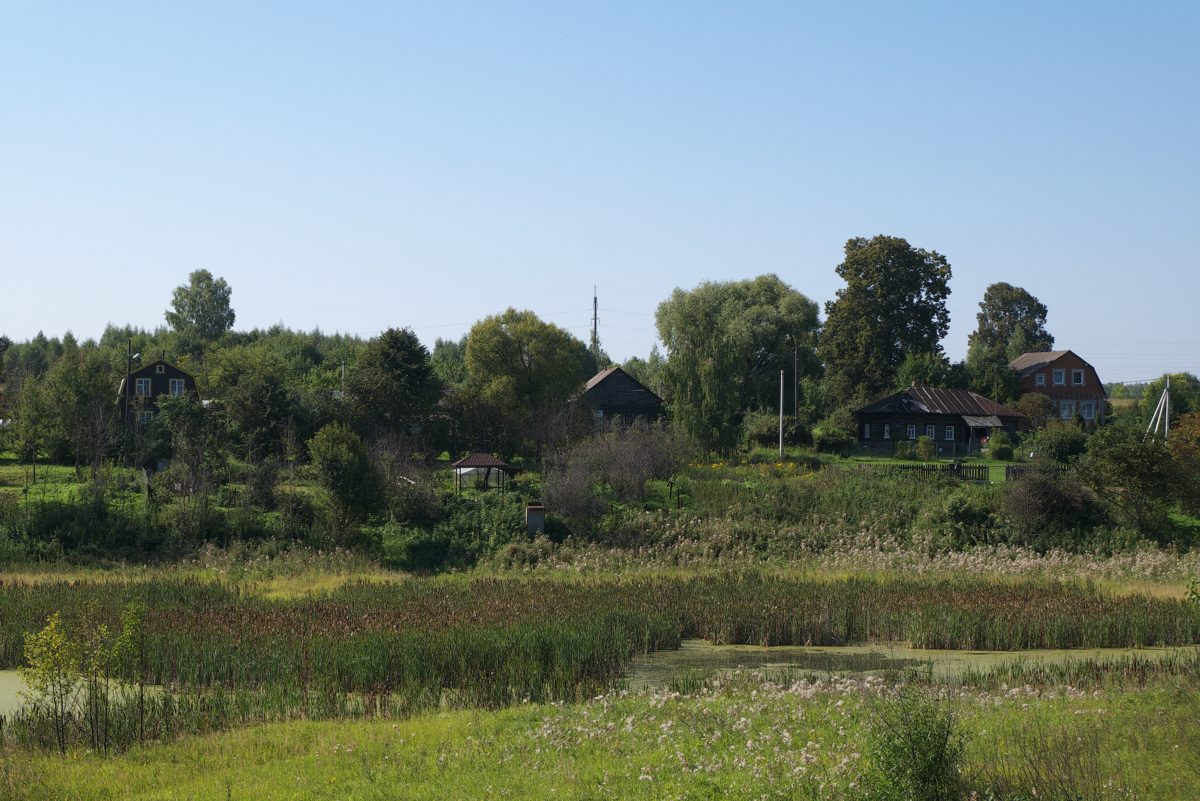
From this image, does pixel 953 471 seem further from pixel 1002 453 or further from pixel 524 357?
pixel 524 357

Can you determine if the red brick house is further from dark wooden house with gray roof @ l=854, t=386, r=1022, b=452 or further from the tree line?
dark wooden house with gray roof @ l=854, t=386, r=1022, b=452

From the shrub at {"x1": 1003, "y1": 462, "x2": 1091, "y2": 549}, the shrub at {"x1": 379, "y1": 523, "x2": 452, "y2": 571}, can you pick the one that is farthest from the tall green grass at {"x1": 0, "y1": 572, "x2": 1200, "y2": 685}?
the shrub at {"x1": 1003, "y1": 462, "x2": 1091, "y2": 549}

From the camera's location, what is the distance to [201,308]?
353ft

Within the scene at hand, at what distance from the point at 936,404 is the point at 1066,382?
22332 mm

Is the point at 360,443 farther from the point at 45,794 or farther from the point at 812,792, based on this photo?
the point at 812,792

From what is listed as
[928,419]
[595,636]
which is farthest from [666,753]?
[928,419]

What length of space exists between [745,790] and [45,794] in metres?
7.22

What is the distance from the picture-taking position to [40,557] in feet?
96.8

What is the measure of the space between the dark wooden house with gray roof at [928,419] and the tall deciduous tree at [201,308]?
264 ft

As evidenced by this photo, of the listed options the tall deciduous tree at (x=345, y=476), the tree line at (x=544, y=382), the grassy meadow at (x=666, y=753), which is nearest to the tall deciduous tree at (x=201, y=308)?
the tree line at (x=544, y=382)

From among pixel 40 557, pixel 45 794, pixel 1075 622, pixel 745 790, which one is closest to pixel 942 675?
pixel 1075 622

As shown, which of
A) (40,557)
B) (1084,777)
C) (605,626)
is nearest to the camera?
(1084,777)

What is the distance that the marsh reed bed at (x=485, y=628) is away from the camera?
13.5 m

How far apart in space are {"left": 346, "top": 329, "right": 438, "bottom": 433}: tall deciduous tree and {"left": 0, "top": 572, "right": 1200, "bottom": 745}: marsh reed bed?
69.8 feet
